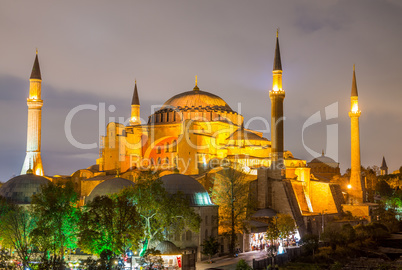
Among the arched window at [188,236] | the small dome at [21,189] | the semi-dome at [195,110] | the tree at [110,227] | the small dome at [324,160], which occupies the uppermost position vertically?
the semi-dome at [195,110]

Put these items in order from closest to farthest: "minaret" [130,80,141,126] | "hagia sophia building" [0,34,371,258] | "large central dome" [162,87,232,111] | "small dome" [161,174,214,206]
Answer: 1. "small dome" [161,174,214,206]
2. "hagia sophia building" [0,34,371,258]
3. "large central dome" [162,87,232,111]
4. "minaret" [130,80,141,126]

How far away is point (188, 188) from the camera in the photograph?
30.2 meters

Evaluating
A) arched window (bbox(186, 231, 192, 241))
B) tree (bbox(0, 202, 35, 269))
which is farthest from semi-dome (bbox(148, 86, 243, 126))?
tree (bbox(0, 202, 35, 269))

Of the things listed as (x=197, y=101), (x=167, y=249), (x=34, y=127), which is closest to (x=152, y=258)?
(x=167, y=249)

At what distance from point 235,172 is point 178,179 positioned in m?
5.90

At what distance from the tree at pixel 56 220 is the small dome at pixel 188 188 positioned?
6.08 meters

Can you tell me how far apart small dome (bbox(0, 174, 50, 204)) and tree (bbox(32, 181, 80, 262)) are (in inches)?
216

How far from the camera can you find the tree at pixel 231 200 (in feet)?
105

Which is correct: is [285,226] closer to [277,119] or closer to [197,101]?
[277,119]

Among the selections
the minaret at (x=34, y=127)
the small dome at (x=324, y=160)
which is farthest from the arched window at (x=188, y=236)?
the small dome at (x=324, y=160)

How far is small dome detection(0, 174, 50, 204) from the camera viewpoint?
30703mm

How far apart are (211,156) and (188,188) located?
12.8 meters

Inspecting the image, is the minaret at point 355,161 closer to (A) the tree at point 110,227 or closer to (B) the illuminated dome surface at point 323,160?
(B) the illuminated dome surface at point 323,160

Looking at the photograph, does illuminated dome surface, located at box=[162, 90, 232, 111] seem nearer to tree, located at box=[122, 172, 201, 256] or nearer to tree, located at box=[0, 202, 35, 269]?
tree, located at box=[122, 172, 201, 256]
